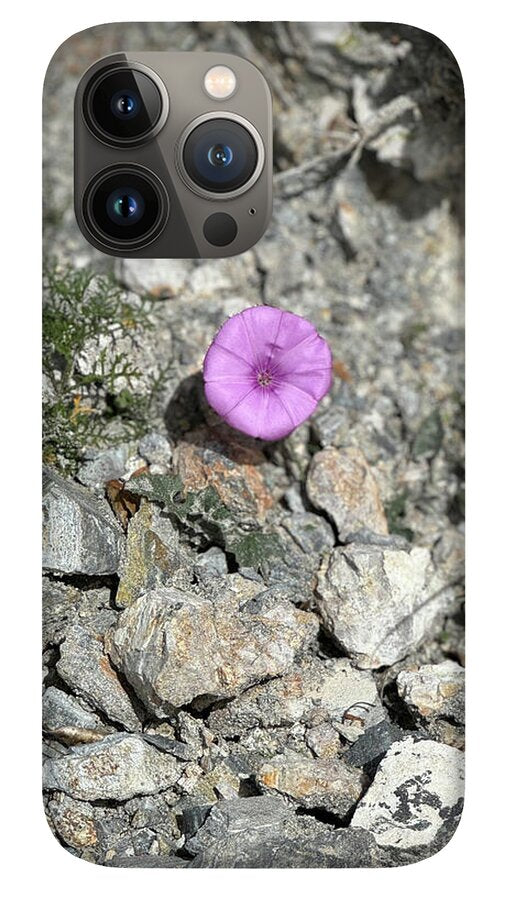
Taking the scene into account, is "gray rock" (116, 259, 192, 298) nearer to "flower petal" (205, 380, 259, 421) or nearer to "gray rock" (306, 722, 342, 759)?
"flower petal" (205, 380, 259, 421)

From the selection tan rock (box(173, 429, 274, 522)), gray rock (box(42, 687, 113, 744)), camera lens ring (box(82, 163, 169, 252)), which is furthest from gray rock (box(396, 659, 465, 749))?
camera lens ring (box(82, 163, 169, 252))

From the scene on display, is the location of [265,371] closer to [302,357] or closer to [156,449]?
[302,357]

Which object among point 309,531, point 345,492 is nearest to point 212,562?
point 309,531

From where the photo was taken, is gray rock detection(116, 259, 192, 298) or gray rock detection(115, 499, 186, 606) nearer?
gray rock detection(115, 499, 186, 606)

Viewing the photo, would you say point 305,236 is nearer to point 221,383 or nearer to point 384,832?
point 221,383

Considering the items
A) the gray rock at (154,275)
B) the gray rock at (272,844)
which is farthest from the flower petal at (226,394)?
the gray rock at (272,844)

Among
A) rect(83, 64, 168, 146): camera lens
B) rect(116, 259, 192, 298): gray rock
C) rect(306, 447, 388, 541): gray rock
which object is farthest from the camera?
rect(116, 259, 192, 298): gray rock

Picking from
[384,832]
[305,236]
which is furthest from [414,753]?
[305,236]
